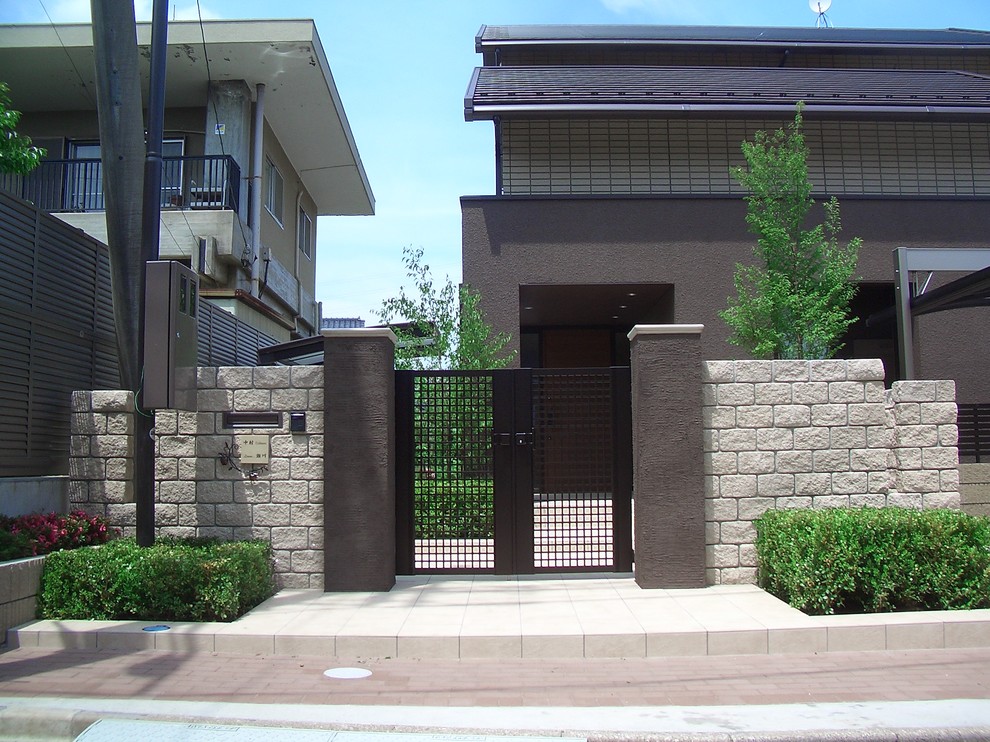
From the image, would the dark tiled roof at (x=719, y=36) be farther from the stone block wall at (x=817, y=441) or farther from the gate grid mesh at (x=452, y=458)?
the stone block wall at (x=817, y=441)

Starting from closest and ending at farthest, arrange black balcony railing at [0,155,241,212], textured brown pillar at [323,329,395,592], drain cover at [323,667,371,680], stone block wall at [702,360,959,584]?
drain cover at [323,667,371,680] → textured brown pillar at [323,329,395,592] → stone block wall at [702,360,959,584] → black balcony railing at [0,155,241,212]

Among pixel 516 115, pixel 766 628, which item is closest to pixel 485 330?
pixel 516 115

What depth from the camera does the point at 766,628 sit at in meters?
6.61

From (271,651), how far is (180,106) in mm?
12667

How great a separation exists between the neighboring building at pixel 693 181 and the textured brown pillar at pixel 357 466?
614 cm

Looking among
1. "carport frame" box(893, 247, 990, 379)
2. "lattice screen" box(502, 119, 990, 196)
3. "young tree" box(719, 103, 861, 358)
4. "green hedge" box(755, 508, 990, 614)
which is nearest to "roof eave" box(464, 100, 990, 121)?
"lattice screen" box(502, 119, 990, 196)

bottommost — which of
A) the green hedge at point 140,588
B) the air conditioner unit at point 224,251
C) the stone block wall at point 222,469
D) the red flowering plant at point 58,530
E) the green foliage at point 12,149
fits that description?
the green hedge at point 140,588

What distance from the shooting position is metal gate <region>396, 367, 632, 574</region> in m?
8.49

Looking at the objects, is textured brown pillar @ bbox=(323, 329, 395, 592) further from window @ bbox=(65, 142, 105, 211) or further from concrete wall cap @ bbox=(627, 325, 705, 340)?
window @ bbox=(65, 142, 105, 211)

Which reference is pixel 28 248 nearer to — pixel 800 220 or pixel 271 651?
pixel 271 651

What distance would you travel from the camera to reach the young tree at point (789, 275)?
444 inches

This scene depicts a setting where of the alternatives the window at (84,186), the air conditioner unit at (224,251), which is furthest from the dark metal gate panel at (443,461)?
the window at (84,186)

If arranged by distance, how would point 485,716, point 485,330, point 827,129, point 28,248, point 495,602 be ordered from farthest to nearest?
1. point 827,129
2. point 485,330
3. point 28,248
4. point 495,602
5. point 485,716

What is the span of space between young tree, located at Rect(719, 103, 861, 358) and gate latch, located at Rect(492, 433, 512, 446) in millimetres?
4700
